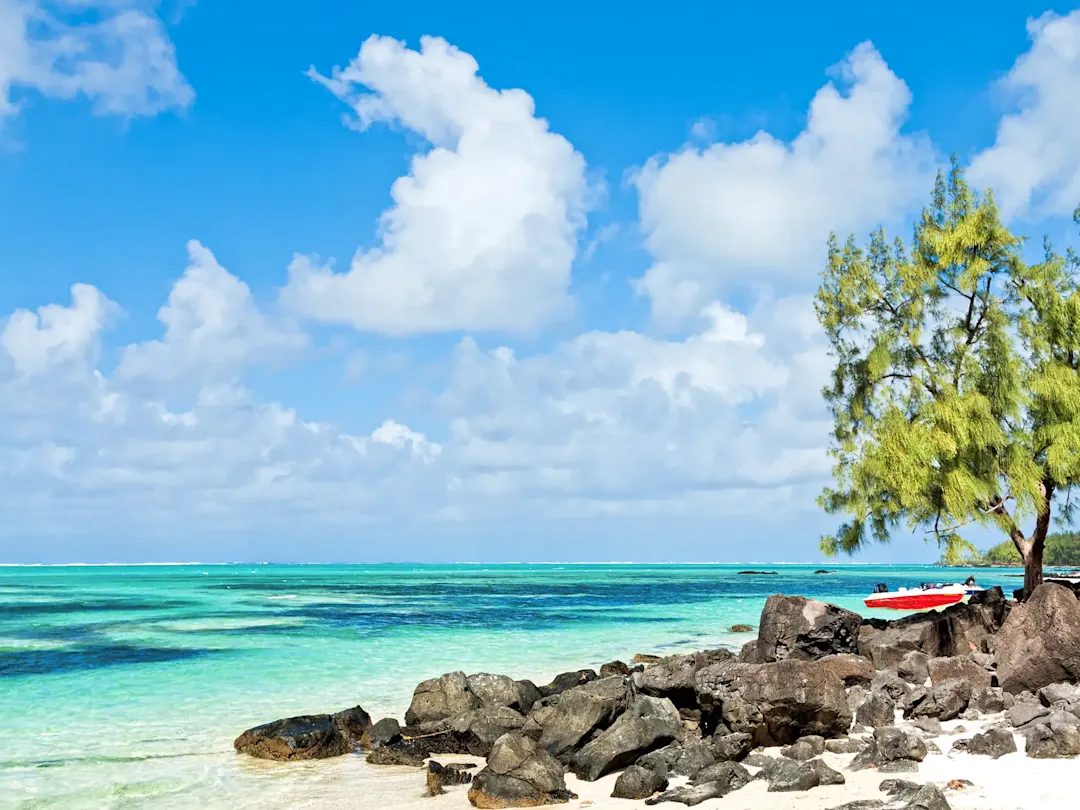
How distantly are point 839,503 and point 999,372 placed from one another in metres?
5.81

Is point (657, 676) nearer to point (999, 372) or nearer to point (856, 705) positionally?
point (856, 705)

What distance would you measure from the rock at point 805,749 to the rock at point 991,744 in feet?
6.25

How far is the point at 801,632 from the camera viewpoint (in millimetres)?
21391

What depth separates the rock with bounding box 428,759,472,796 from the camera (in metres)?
13.6

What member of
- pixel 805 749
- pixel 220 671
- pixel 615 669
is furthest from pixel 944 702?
pixel 220 671

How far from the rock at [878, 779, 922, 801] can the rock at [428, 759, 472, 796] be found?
6.26 metres

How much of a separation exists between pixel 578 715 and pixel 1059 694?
8030 millimetres

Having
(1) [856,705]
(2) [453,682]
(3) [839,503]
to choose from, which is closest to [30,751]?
(2) [453,682]

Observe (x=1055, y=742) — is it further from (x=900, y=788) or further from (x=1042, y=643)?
(x=1042, y=643)

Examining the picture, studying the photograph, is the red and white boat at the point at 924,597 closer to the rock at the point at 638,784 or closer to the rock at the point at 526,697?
the rock at the point at 526,697

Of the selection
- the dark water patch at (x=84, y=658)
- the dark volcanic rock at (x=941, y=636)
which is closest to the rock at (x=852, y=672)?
the dark volcanic rock at (x=941, y=636)

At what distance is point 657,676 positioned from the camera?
18484mm

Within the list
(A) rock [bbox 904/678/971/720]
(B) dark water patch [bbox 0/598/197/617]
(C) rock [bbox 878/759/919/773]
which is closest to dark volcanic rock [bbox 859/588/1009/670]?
(A) rock [bbox 904/678/971/720]

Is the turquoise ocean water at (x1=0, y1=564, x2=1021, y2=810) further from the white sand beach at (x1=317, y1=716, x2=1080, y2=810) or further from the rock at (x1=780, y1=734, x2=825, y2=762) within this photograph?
the rock at (x1=780, y1=734, x2=825, y2=762)
